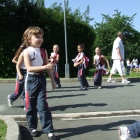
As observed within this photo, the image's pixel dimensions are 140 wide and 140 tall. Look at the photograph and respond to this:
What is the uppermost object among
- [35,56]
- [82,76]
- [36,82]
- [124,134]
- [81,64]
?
[35,56]

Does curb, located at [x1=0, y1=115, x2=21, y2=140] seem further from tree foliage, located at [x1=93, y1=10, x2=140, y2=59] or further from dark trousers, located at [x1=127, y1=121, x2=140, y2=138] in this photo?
tree foliage, located at [x1=93, y1=10, x2=140, y2=59]

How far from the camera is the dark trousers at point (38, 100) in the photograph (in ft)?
13.8

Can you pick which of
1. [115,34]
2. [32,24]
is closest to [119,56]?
[32,24]

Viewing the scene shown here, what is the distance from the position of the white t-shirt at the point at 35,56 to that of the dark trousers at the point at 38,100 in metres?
0.20

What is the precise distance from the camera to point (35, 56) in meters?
4.26

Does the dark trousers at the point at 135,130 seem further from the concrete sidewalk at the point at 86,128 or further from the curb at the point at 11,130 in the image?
the curb at the point at 11,130

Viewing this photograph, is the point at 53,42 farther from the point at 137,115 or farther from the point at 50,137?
the point at 50,137

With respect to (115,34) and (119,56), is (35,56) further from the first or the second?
(115,34)

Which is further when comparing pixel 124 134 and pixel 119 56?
pixel 119 56

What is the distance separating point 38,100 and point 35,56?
708 millimetres

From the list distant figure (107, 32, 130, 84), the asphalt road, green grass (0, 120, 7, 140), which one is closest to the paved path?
the asphalt road

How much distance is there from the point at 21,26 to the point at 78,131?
33.4ft

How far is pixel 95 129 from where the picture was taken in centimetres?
477

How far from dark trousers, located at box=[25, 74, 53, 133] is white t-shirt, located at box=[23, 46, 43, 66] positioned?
200 mm
